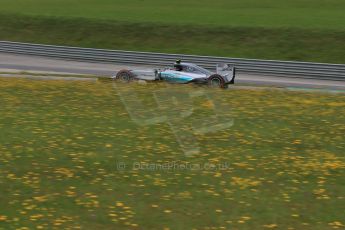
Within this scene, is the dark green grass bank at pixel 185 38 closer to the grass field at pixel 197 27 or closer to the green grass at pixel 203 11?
the grass field at pixel 197 27

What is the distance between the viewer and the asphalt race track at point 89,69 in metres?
24.8

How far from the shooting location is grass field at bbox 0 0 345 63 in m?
30.8

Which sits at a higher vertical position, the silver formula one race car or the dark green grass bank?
the dark green grass bank

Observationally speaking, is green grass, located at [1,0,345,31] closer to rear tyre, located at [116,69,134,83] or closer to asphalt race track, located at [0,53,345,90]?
asphalt race track, located at [0,53,345,90]

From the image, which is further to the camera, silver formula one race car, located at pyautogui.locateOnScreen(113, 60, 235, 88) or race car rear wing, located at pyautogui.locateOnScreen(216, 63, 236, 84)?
race car rear wing, located at pyautogui.locateOnScreen(216, 63, 236, 84)

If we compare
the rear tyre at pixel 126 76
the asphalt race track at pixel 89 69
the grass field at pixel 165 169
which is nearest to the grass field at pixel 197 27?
the asphalt race track at pixel 89 69

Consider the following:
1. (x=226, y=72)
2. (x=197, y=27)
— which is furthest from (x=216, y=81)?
(x=197, y=27)

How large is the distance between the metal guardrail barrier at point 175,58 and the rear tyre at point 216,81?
22.1 ft

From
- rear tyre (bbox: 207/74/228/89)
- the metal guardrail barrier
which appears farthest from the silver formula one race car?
the metal guardrail barrier

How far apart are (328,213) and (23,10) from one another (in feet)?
128

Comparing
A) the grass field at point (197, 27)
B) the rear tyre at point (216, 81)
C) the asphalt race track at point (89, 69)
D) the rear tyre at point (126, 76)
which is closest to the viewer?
the rear tyre at point (216, 81)

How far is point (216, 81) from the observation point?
20.5 m

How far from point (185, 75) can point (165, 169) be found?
12.1m

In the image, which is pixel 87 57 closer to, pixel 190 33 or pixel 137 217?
pixel 190 33
